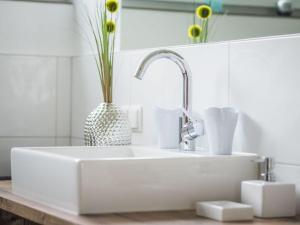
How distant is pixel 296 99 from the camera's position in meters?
1.77

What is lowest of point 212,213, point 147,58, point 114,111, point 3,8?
point 212,213

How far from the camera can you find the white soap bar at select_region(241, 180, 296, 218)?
1.63 m

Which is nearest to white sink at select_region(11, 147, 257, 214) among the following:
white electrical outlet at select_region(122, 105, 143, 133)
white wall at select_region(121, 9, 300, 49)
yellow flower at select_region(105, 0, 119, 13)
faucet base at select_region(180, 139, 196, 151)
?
faucet base at select_region(180, 139, 196, 151)

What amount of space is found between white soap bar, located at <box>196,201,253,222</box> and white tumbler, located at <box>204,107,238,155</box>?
0.25m

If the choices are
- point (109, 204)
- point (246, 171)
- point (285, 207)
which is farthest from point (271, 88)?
point (109, 204)

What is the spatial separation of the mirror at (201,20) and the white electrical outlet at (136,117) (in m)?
0.21

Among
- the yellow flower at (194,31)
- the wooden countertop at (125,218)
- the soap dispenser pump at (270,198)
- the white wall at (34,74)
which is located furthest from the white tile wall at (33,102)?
the soap dispenser pump at (270,198)

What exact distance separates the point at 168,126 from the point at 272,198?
53 cm

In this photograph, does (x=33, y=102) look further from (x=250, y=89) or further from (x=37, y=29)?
(x=250, y=89)

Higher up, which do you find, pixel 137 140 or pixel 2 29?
pixel 2 29

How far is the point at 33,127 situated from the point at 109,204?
1.29m

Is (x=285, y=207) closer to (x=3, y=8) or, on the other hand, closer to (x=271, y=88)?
(x=271, y=88)

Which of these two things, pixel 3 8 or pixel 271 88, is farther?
pixel 3 8

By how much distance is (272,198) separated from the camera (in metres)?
1.64
